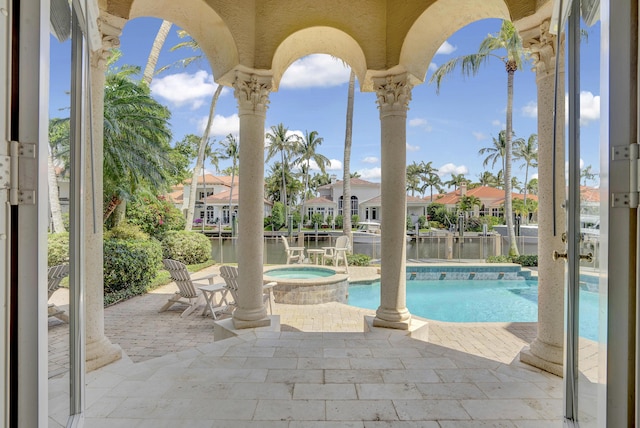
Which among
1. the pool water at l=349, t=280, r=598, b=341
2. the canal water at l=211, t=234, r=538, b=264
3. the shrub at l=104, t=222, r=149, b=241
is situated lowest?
the pool water at l=349, t=280, r=598, b=341

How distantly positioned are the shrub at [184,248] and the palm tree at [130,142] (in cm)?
314

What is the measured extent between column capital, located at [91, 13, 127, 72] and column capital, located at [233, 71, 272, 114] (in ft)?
5.20

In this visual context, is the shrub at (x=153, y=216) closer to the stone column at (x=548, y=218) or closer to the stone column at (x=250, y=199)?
the stone column at (x=250, y=199)

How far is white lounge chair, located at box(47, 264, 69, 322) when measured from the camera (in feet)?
5.95

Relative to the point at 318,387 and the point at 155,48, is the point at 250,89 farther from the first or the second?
the point at 155,48

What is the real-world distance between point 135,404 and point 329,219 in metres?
42.8

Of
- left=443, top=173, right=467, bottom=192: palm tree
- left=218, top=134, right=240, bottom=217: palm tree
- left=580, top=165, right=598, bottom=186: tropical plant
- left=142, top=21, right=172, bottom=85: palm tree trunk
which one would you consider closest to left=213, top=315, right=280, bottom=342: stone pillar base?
left=580, top=165, right=598, bottom=186: tropical plant

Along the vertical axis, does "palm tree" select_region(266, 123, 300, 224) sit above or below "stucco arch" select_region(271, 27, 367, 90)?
above

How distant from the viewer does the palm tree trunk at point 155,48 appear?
1470cm

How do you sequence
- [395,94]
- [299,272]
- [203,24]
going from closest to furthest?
[203,24] < [395,94] < [299,272]

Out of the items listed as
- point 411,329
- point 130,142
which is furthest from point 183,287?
point 130,142

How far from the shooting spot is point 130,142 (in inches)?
498

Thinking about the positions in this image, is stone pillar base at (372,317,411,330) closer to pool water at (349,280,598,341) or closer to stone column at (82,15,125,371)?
stone column at (82,15,125,371)

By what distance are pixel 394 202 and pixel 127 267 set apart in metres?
9.18
